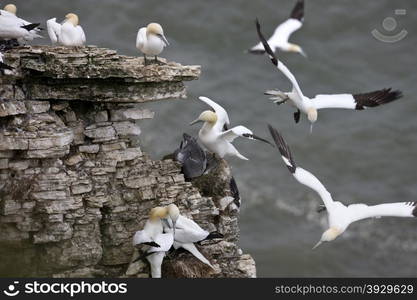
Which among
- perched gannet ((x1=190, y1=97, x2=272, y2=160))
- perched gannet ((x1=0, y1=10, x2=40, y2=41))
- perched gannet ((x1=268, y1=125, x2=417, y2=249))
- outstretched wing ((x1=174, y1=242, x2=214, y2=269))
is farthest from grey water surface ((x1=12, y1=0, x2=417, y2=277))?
perched gannet ((x1=0, y1=10, x2=40, y2=41))

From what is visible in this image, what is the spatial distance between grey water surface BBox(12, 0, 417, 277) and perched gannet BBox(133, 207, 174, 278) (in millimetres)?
9409

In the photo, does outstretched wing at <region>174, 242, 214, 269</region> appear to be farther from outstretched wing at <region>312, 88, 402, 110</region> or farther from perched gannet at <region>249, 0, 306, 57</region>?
perched gannet at <region>249, 0, 306, 57</region>

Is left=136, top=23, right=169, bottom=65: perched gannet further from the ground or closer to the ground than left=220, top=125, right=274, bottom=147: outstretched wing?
further from the ground

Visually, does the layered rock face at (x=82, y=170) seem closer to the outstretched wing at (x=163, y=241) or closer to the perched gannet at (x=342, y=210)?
the outstretched wing at (x=163, y=241)

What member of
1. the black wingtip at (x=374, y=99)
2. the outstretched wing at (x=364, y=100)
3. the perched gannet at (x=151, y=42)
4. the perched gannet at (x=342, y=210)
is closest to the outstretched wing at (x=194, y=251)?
the perched gannet at (x=342, y=210)

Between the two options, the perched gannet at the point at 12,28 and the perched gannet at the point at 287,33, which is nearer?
the perched gannet at the point at 12,28

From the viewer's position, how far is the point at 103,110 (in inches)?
559

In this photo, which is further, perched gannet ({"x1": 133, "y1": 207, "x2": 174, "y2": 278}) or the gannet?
the gannet

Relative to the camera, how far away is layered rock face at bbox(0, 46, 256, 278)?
44.3 ft

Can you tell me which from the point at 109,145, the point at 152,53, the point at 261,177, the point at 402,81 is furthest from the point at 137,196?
the point at 402,81

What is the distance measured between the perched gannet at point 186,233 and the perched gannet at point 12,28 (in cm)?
296

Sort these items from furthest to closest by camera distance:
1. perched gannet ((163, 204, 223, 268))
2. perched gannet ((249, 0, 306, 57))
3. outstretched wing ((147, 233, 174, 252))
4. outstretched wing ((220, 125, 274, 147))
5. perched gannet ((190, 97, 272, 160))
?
perched gannet ((249, 0, 306, 57)), perched gannet ((190, 97, 272, 160)), outstretched wing ((220, 125, 274, 147)), perched gannet ((163, 204, 223, 268)), outstretched wing ((147, 233, 174, 252))

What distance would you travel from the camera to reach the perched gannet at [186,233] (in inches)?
549

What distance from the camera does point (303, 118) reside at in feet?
92.8
